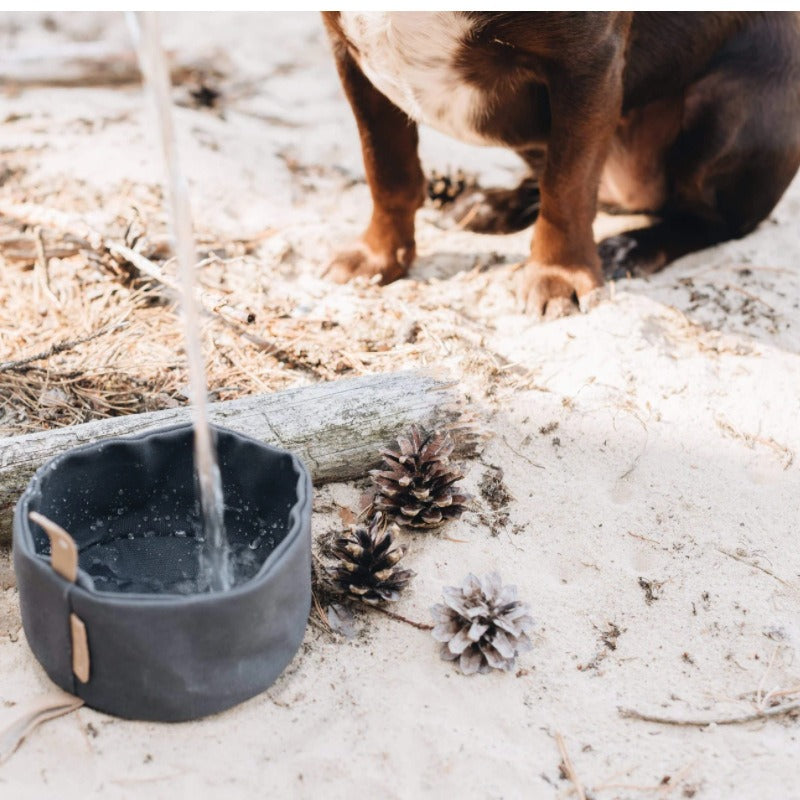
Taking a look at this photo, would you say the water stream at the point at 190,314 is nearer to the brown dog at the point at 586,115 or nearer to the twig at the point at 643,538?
the twig at the point at 643,538

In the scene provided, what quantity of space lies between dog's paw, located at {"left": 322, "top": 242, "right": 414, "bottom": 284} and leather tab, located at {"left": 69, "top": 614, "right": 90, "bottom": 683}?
1709 mm

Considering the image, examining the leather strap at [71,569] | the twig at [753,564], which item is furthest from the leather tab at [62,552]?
the twig at [753,564]

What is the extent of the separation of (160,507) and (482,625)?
68cm

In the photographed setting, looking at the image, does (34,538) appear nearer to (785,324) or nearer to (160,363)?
(160,363)

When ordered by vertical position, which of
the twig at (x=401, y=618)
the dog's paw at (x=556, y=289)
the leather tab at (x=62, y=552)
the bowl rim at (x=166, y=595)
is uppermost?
the leather tab at (x=62, y=552)

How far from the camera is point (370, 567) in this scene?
5.81 ft

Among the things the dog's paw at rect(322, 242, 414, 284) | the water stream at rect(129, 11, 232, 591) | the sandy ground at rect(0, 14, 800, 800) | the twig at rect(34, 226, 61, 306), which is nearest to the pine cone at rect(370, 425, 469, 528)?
the sandy ground at rect(0, 14, 800, 800)

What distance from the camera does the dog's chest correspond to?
2.37 metres

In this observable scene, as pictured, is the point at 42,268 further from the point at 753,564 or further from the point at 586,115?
the point at 753,564

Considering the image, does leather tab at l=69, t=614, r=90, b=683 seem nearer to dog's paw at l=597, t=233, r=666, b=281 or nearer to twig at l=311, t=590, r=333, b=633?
twig at l=311, t=590, r=333, b=633

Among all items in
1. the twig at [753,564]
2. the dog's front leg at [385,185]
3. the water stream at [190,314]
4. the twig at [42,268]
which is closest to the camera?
the water stream at [190,314]

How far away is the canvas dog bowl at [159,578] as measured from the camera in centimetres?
141

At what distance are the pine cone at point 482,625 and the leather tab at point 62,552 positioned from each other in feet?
2.19

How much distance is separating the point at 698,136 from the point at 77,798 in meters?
2.60
